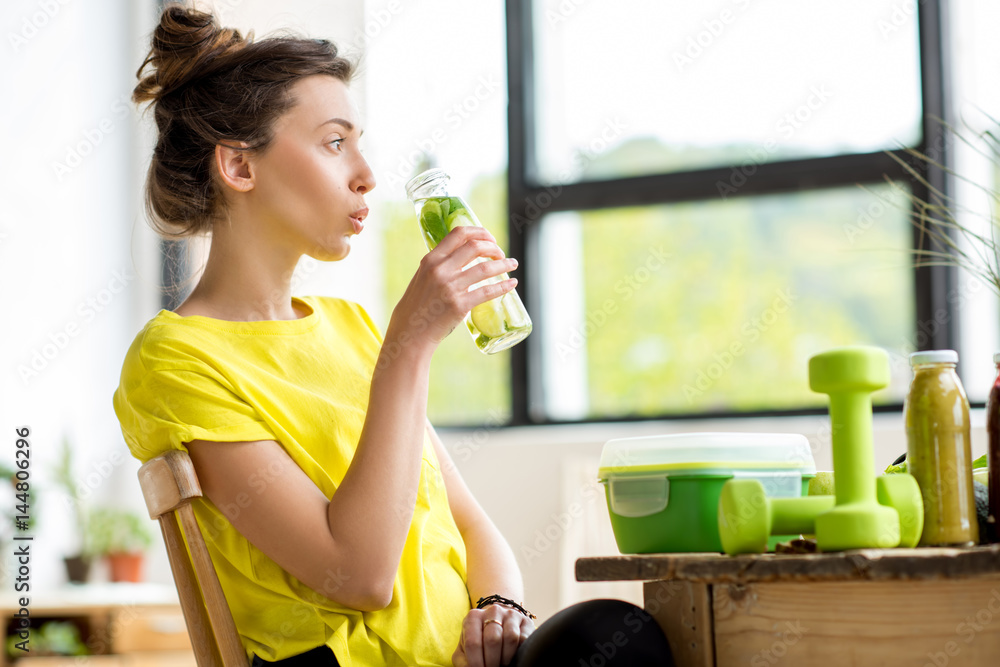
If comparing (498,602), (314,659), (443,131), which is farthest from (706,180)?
(314,659)

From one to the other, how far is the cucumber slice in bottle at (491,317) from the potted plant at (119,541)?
252cm

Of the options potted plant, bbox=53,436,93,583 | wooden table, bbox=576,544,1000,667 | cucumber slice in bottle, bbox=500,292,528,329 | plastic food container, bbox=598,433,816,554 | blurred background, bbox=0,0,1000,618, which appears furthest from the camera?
potted plant, bbox=53,436,93,583

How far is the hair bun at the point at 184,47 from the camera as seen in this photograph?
125 cm

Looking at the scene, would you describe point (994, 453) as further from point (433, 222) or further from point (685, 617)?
point (433, 222)

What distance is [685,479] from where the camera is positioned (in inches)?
29.1

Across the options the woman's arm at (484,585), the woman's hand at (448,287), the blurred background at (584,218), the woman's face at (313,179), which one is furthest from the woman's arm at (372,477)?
the blurred background at (584,218)

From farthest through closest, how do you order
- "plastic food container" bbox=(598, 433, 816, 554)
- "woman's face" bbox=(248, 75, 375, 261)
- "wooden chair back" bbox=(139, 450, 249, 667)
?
"woman's face" bbox=(248, 75, 375, 261)
"wooden chair back" bbox=(139, 450, 249, 667)
"plastic food container" bbox=(598, 433, 816, 554)

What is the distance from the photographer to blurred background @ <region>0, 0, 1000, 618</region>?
9.10 feet

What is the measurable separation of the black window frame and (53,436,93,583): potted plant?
1445 mm

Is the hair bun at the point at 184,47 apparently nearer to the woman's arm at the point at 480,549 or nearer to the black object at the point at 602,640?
the woman's arm at the point at 480,549

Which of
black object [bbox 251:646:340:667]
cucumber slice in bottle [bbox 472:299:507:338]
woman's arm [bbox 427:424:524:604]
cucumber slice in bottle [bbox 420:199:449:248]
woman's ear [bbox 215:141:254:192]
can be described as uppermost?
woman's ear [bbox 215:141:254:192]

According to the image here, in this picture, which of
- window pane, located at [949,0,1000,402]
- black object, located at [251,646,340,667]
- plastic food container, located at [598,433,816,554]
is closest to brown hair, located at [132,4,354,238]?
black object, located at [251,646,340,667]

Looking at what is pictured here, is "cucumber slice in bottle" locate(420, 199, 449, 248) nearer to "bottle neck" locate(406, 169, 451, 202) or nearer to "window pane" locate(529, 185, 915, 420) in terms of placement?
"bottle neck" locate(406, 169, 451, 202)

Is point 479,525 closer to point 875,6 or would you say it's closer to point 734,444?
point 734,444
